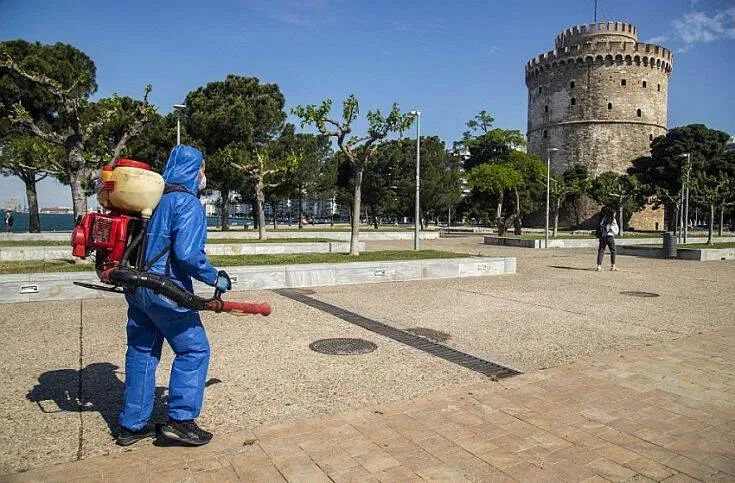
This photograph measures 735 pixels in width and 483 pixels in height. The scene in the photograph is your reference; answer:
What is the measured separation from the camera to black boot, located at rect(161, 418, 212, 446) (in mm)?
3531

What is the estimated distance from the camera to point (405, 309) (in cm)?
905

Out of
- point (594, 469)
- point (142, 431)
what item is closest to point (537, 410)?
point (594, 469)

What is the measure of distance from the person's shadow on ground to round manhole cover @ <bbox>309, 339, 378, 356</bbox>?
2017mm

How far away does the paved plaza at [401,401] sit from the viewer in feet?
11.0

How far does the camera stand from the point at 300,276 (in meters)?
11.7

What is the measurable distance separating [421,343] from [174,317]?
382cm

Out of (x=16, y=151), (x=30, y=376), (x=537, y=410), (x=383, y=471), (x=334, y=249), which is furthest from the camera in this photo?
(x=16, y=151)

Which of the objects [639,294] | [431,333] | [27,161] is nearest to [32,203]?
[27,161]

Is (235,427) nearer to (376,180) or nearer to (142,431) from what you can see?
(142,431)

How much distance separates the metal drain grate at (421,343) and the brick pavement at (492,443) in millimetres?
440

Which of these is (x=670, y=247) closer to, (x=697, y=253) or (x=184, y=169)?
(x=697, y=253)

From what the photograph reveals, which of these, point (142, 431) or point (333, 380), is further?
point (333, 380)

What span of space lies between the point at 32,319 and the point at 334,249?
13.8 metres

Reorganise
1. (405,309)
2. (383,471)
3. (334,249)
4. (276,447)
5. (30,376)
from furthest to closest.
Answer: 1. (334,249)
2. (405,309)
3. (30,376)
4. (276,447)
5. (383,471)
